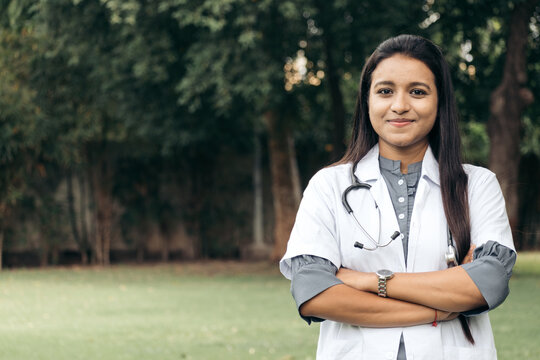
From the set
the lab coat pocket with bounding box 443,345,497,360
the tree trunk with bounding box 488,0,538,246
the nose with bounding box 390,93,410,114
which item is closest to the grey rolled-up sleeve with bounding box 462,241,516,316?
the lab coat pocket with bounding box 443,345,497,360

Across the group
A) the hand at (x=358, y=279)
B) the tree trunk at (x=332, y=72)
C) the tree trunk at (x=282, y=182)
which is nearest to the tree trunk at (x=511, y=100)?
the tree trunk at (x=332, y=72)

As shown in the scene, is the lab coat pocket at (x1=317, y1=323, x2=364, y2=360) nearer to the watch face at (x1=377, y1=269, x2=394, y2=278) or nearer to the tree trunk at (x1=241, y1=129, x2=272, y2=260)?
the watch face at (x1=377, y1=269, x2=394, y2=278)

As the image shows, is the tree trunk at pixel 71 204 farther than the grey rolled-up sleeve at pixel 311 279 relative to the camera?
Yes

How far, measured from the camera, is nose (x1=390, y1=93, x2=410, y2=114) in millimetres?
2609

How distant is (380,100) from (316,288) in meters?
0.68

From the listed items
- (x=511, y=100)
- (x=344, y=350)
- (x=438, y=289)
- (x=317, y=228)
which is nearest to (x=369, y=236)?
(x=317, y=228)

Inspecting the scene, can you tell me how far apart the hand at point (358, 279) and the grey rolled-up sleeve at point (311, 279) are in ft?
0.12

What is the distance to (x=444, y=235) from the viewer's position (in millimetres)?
2564

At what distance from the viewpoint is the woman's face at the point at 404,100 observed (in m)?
2.63

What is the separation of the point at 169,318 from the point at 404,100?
23.4 ft

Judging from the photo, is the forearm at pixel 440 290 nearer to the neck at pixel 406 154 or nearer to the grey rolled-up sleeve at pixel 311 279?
the grey rolled-up sleeve at pixel 311 279

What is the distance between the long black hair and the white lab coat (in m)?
0.03

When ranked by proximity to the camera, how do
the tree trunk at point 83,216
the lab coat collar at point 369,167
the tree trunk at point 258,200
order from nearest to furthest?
the lab coat collar at point 369,167 < the tree trunk at point 83,216 < the tree trunk at point 258,200

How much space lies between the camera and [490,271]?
251cm
